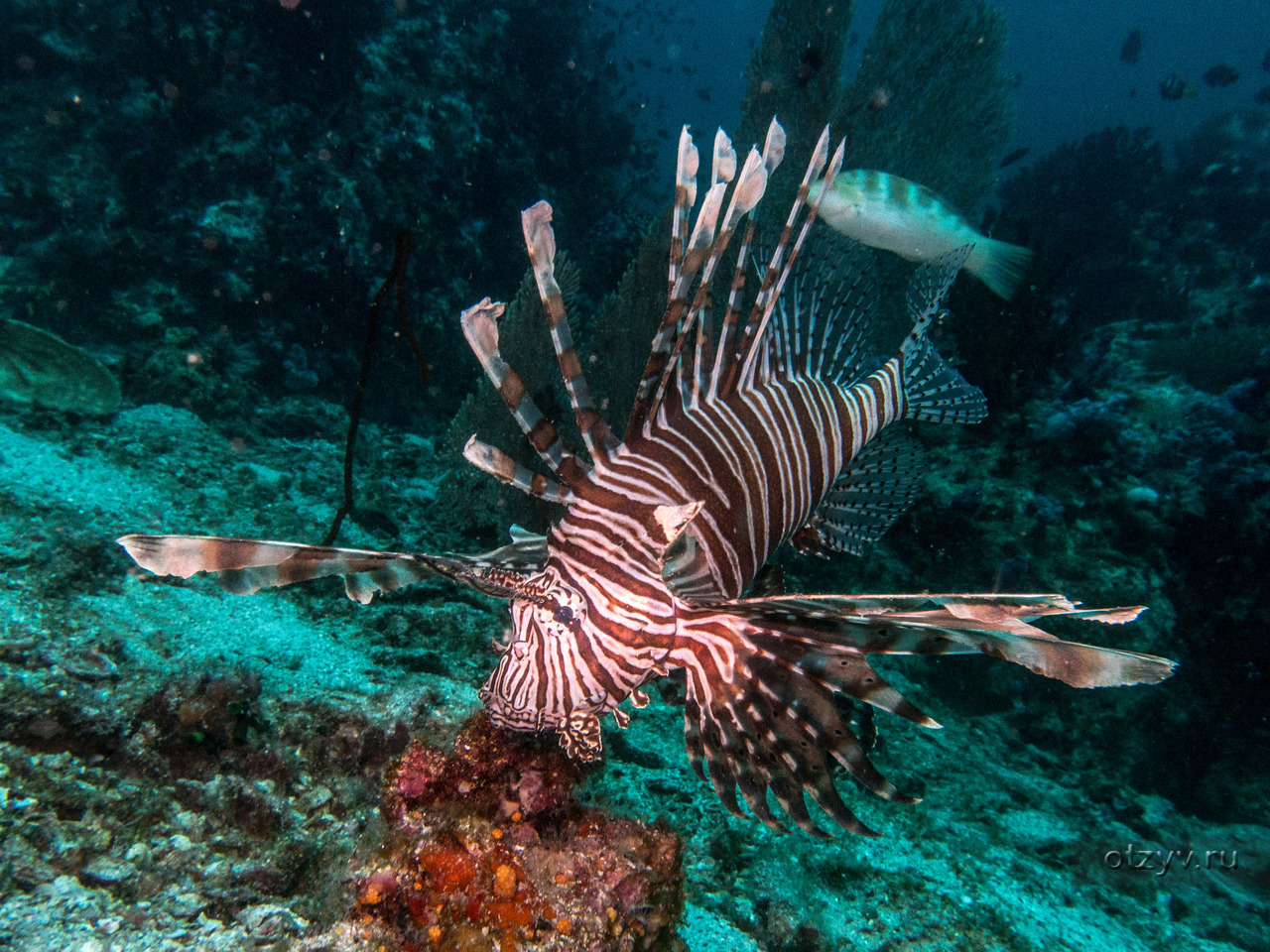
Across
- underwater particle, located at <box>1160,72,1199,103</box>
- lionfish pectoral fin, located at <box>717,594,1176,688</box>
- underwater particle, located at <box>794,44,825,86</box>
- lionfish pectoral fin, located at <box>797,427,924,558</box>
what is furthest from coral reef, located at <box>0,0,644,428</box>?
underwater particle, located at <box>1160,72,1199,103</box>

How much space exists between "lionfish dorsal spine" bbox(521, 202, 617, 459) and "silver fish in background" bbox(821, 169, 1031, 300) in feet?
15.4

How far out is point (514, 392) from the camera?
5.97ft

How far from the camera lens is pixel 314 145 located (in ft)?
29.3

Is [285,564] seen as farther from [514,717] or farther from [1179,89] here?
[1179,89]

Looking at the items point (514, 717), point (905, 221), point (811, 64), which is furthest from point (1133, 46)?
point (514, 717)

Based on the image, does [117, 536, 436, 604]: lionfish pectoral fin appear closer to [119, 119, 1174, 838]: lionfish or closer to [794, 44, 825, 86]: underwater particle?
[119, 119, 1174, 838]: lionfish

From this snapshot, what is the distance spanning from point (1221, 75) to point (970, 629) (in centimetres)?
2154

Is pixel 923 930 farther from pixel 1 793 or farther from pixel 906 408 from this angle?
pixel 1 793

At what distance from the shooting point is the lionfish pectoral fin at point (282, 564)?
1.42 m

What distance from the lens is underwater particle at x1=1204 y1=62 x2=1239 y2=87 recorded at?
14992 millimetres

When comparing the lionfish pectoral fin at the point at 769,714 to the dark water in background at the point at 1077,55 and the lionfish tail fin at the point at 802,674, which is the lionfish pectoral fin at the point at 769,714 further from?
the dark water in background at the point at 1077,55

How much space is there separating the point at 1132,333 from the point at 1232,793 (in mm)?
8415

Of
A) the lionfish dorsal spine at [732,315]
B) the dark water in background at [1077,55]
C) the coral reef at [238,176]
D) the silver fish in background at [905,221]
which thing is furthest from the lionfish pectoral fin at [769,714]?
the dark water in background at [1077,55]

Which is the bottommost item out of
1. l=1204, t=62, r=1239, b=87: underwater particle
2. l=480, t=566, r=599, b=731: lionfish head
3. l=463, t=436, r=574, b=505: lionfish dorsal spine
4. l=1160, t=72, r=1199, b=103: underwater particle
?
l=480, t=566, r=599, b=731: lionfish head
